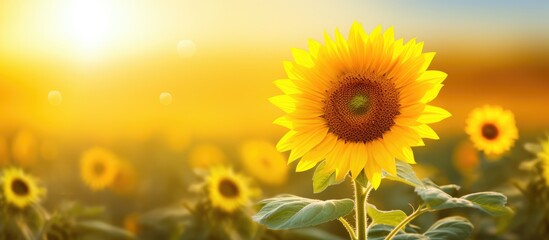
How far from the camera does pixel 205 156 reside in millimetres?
5273

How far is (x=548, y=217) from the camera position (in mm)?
3924

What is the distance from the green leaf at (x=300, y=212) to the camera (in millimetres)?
1968

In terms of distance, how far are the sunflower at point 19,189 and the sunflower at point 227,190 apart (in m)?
0.88

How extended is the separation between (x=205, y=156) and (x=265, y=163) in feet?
1.60

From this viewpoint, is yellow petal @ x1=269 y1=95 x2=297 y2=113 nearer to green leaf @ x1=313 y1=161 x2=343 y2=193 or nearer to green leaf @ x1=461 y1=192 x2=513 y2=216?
green leaf @ x1=313 y1=161 x2=343 y2=193

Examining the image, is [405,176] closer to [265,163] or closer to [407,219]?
[407,219]

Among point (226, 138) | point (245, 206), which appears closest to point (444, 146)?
point (226, 138)

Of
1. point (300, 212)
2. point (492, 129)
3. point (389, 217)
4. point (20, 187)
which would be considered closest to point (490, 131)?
point (492, 129)

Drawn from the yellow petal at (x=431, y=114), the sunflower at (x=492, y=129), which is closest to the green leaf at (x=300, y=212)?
the yellow petal at (x=431, y=114)

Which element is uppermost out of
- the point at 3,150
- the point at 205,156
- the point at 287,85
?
the point at 3,150

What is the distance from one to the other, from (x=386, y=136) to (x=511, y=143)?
8.62ft

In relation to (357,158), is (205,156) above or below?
above

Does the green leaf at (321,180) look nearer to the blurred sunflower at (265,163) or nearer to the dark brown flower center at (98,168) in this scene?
the blurred sunflower at (265,163)

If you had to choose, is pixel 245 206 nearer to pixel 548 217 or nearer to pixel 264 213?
pixel 548 217
